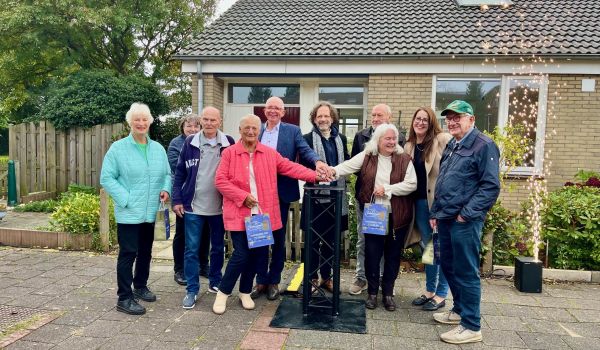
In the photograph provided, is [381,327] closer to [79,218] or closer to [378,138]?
[378,138]

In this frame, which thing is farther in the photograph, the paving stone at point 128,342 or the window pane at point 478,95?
the window pane at point 478,95

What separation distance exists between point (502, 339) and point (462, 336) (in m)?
0.39

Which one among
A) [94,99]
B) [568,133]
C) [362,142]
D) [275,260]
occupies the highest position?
→ [94,99]

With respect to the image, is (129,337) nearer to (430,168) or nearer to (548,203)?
(430,168)

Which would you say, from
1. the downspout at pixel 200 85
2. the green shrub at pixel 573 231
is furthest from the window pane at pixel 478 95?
the downspout at pixel 200 85

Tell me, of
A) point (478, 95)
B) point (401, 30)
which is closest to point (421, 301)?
point (478, 95)

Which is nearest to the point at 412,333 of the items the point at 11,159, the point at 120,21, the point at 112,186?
the point at 112,186

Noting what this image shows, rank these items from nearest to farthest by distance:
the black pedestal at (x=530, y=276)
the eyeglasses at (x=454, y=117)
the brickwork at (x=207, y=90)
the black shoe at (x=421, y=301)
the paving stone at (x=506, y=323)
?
the eyeglasses at (x=454, y=117)
the paving stone at (x=506, y=323)
the black shoe at (x=421, y=301)
the black pedestal at (x=530, y=276)
the brickwork at (x=207, y=90)

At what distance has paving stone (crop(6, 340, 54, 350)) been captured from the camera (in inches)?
130

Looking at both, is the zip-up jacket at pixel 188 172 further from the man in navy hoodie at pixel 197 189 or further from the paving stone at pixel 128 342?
the paving stone at pixel 128 342

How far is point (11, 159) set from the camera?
10.1 metres

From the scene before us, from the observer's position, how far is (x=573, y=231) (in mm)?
5215

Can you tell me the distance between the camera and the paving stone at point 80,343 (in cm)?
333

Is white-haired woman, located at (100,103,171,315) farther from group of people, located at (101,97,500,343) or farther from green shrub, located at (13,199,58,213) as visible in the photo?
green shrub, located at (13,199,58,213)
